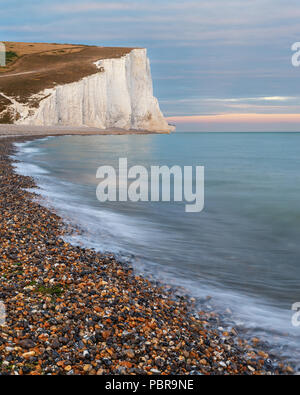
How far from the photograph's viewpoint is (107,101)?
81.2 metres

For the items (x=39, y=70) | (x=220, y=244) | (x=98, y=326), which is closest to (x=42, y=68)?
(x=39, y=70)

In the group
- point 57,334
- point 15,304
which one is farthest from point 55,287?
point 57,334

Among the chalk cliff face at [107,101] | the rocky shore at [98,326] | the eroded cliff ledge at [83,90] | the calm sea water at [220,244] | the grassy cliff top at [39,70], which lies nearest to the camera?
the rocky shore at [98,326]

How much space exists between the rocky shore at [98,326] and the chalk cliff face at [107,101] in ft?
210

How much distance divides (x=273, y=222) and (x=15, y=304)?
31.7 ft

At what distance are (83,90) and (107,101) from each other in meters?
7.34

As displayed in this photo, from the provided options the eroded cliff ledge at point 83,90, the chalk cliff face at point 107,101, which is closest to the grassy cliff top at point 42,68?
the eroded cliff ledge at point 83,90

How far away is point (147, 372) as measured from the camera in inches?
145

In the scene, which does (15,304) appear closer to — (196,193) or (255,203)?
Result: (255,203)

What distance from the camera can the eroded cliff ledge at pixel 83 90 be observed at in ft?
222

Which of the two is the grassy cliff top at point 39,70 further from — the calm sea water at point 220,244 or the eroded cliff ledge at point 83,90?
the calm sea water at point 220,244

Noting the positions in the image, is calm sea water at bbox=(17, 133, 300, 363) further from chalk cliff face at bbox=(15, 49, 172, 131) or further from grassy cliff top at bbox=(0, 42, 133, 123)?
grassy cliff top at bbox=(0, 42, 133, 123)

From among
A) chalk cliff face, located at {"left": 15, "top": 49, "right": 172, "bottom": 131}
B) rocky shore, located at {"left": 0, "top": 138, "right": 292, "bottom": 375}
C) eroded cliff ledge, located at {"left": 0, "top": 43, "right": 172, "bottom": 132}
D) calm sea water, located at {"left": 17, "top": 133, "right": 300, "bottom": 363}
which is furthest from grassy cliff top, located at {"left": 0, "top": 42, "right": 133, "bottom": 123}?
rocky shore, located at {"left": 0, "top": 138, "right": 292, "bottom": 375}

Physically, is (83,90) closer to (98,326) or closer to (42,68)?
(42,68)
